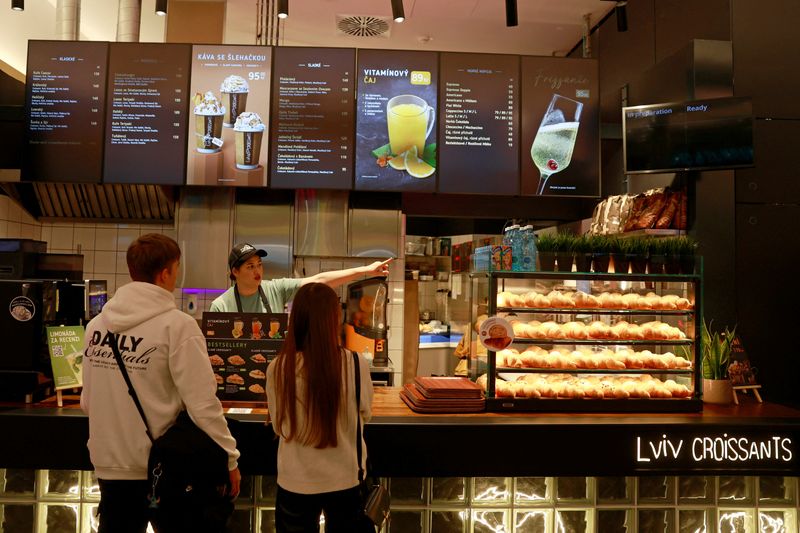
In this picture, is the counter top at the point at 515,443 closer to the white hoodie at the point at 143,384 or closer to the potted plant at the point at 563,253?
the white hoodie at the point at 143,384

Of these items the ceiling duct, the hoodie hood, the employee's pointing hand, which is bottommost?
the hoodie hood

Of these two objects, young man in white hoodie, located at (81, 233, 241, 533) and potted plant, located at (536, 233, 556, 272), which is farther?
potted plant, located at (536, 233, 556, 272)

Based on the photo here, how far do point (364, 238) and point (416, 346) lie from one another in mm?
1505

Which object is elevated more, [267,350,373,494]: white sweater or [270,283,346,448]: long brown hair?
[270,283,346,448]: long brown hair

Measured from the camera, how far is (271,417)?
204 cm

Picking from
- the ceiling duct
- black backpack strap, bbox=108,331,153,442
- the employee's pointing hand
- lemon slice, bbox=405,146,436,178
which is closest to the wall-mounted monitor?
lemon slice, bbox=405,146,436,178

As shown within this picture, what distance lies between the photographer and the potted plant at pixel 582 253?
2.98m

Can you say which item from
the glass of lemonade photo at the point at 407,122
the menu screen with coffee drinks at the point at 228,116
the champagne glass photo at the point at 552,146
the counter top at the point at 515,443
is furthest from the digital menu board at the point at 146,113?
the champagne glass photo at the point at 552,146

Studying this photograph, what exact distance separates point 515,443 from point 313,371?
1137 mm

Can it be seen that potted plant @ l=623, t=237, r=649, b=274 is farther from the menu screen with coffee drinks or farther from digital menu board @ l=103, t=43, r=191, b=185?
digital menu board @ l=103, t=43, r=191, b=185

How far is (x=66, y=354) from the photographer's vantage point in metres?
2.71

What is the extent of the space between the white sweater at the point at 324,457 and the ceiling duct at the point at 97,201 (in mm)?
3524

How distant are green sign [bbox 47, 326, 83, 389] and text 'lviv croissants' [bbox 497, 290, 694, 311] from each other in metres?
1.94

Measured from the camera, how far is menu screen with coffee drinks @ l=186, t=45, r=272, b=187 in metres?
4.70
